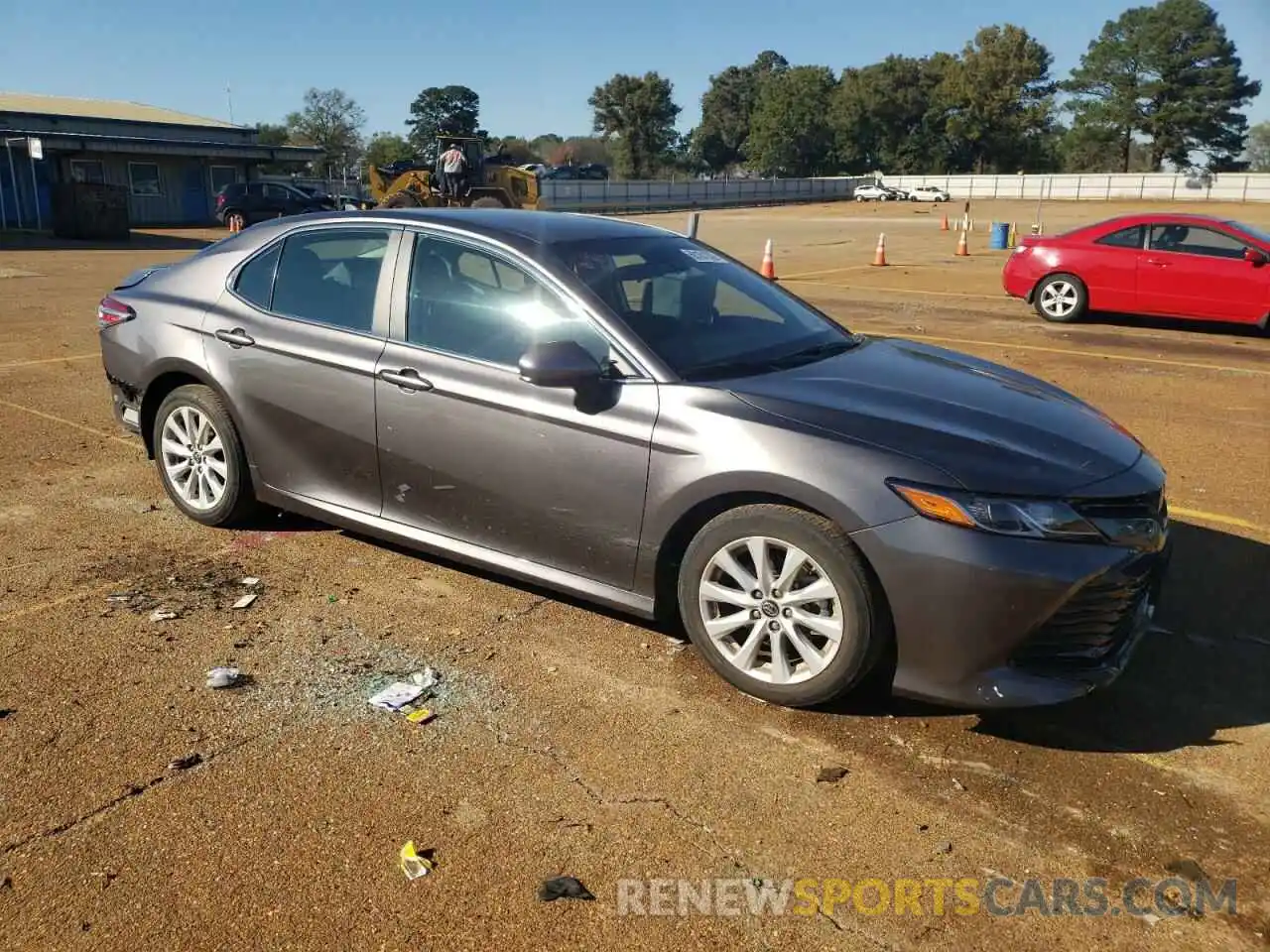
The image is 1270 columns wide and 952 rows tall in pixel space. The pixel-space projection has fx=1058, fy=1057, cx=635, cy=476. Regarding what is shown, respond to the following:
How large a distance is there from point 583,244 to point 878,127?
10636 cm

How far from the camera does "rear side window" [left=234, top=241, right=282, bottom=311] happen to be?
497cm

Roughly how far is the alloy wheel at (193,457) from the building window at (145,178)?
37609 millimetres

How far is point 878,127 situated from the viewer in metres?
103

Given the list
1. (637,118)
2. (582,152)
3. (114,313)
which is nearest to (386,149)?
(637,118)

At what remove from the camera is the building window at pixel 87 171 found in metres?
36.3

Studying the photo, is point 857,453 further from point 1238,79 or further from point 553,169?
point 1238,79

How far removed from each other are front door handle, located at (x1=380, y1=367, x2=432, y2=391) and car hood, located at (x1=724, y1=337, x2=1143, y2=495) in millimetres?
1250

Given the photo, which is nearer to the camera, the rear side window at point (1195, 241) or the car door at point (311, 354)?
the car door at point (311, 354)

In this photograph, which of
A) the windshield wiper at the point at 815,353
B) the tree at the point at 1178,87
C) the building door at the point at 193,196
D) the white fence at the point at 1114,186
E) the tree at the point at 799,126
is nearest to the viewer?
the windshield wiper at the point at 815,353

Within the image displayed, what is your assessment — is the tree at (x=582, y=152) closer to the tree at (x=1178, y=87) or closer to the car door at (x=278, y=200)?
the tree at (x=1178, y=87)

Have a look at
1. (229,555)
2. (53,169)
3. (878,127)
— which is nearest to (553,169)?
(878,127)

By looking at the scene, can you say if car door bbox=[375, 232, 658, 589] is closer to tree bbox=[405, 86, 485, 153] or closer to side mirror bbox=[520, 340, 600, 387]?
side mirror bbox=[520, 340, 600, 387]

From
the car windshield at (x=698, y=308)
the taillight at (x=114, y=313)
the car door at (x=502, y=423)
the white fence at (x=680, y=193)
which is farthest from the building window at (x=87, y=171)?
the car windshield at (x=698, y=308)

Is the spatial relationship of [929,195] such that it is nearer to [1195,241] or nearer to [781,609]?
[1195,241]
